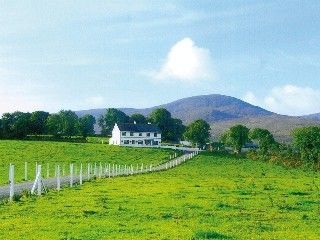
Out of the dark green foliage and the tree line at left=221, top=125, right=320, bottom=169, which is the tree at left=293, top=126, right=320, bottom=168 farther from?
the dark green foliage

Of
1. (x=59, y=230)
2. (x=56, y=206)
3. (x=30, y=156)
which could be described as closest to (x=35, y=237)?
(x=59, y=230)

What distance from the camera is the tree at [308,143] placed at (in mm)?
105562

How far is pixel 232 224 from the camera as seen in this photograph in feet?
64.6

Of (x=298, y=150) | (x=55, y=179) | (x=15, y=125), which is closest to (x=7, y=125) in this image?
(x=15, y=125)

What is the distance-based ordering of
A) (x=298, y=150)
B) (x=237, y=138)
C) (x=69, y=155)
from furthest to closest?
(x=237, y=138) < (x=298, y=150) < (x=69, y=155)

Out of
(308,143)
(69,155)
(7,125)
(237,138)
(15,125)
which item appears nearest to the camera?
(69,155)

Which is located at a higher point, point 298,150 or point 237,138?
point 237,138

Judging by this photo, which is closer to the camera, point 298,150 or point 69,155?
point 69,155

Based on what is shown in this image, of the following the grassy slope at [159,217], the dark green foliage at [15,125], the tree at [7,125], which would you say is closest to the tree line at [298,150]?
the grassy slope at [159,217]

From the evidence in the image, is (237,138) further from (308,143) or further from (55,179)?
(55,179)

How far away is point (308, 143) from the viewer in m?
113

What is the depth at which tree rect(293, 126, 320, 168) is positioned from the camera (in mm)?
105562

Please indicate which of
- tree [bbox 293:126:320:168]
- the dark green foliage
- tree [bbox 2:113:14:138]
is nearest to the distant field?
tree [bbox 293:126:320:168]

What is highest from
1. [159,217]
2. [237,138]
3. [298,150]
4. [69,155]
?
[237,138]
